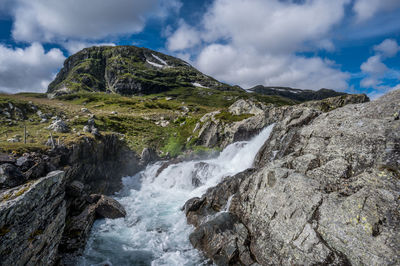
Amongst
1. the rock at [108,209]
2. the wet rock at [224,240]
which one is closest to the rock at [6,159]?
the rock at [108,209]

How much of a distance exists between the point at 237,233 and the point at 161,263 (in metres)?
8.20

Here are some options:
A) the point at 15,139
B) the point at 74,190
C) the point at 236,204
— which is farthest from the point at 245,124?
the point at 15,139

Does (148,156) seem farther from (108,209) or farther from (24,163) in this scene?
(24,163)

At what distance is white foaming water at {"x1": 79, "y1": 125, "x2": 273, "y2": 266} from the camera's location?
63.7 feet

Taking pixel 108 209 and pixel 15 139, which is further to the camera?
pixel 15 139

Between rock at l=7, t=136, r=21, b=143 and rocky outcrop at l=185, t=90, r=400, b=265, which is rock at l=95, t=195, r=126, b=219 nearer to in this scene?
rocky outcrop at l=185, t=90, r=400, b=265

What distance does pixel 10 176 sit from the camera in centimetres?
1501

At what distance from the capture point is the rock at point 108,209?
25.6 m

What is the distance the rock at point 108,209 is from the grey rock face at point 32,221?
7681 mm

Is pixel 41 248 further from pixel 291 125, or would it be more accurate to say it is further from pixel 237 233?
pixel 291 125

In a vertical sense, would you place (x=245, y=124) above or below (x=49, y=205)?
above

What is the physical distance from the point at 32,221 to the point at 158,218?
15.4 meters

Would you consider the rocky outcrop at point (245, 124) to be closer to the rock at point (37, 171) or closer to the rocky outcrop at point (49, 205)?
the rocky outcrop at point (49, 205)

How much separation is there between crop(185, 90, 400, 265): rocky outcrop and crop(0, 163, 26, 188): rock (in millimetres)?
17086
